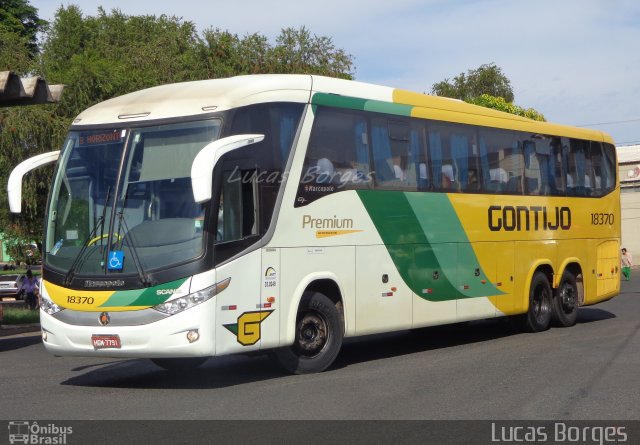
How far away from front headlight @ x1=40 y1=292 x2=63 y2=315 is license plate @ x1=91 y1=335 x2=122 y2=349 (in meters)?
0.67

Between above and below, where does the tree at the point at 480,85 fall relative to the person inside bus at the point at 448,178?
above

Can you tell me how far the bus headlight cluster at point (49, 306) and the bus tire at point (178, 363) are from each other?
1.75 meters

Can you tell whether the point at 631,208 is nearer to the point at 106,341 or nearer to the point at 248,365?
the point at 248,365

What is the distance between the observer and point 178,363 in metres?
13.3

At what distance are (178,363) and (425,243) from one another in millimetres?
4047

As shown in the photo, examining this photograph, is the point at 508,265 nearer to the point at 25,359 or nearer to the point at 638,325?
the point at 638,325

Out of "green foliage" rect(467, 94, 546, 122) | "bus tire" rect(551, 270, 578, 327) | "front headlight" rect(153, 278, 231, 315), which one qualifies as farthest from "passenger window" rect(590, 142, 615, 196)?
"green foliage" rect(467, 94, 546, 122)

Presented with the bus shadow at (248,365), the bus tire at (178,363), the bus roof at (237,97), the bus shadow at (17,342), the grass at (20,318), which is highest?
the bus roof at (237,97)

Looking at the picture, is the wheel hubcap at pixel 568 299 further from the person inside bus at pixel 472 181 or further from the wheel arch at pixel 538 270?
the person inside bus at pixel 472 181

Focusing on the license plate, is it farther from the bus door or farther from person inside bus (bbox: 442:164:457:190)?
person inside bus (bbox: 442:164:457:190)

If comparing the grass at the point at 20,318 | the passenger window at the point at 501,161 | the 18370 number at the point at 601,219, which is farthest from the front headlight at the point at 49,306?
the grass at the point at 20,318

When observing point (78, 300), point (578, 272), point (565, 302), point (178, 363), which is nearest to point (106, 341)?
point (78, 300)

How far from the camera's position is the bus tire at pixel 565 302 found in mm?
18578
